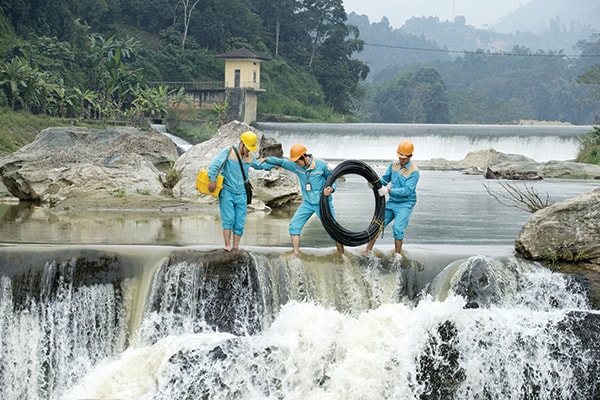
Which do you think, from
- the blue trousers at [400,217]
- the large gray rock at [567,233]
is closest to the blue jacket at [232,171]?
the blue trousers at [400,217]

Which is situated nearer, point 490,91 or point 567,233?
point 567,233

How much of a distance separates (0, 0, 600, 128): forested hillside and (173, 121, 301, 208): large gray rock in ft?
64.4

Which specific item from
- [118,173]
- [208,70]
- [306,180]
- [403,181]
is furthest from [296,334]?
[208,70]

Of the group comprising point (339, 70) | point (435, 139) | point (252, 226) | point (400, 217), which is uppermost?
point (339, 70)

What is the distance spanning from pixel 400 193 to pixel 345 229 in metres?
0.77

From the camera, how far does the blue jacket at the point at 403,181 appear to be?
11297 mm

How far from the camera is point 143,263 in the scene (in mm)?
10969

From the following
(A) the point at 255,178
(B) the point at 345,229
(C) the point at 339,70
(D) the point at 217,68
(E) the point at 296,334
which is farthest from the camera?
(C) the point at 339,70

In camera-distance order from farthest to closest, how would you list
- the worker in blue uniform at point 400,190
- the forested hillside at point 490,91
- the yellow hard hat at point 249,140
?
the forested hillside at point 490,91
the worker in blue uniform at point 400,190
the yellow hard hat at point 249,140

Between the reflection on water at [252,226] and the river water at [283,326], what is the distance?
121 cm

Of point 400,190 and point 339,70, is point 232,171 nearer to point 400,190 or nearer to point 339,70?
point 400,190

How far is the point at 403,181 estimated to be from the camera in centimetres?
1134

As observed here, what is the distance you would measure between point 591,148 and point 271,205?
21.9 m

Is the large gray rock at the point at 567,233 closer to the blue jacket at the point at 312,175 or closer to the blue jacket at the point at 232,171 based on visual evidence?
the blue jacket at the point at 312,175
